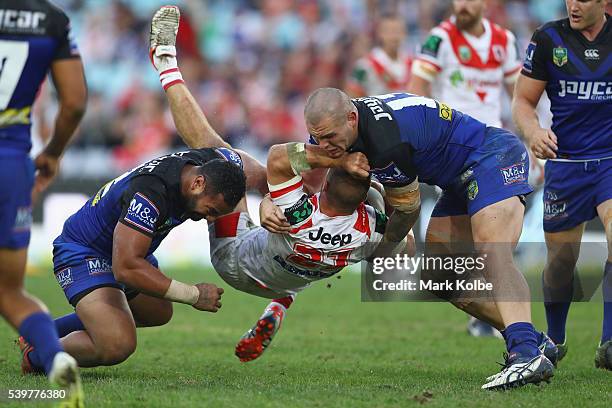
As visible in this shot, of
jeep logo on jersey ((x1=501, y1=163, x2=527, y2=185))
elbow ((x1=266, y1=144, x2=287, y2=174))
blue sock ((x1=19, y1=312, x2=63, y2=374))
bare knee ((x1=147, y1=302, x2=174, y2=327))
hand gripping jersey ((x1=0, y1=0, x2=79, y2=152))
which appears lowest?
bare knee ((x1=147, y1=302, x2=174, y2=327))

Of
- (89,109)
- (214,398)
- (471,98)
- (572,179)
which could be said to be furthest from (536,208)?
(89,109)

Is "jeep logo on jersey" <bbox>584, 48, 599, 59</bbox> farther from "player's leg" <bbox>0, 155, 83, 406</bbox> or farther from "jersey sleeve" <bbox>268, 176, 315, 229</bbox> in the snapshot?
"player's leg" <bbox>0, 155, 83, 406</bbox>

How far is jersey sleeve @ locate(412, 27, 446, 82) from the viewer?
1117cm

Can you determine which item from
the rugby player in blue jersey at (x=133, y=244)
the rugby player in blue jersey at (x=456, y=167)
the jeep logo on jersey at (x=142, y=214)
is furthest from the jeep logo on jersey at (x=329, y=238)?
the jeep logo on jersey at (x=142, y=214)

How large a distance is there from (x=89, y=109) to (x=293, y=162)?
13711 mm

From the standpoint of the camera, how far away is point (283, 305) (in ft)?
28.0

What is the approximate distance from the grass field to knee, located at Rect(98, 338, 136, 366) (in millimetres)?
139

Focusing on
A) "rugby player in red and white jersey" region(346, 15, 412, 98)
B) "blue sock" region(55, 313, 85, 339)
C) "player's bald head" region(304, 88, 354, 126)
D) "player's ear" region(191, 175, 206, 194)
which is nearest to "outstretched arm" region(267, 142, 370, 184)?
"player's bald head" region(304, 88, 354, 126)

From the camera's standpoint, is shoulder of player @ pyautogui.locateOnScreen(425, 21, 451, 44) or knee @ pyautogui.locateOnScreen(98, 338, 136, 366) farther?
shoulder of player @ pyautogui.locateOnScreen(425, 21, 451, 44)

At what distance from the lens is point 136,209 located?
6895 mm

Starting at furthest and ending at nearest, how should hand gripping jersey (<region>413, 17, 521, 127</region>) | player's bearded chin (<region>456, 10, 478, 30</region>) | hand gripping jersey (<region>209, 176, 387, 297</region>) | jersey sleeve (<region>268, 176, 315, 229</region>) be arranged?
hand gripping jersey (<region>413, 17, 521, 127</region>) → player's bearded chin (<region>456, 10, 478, 30</region>) → hand gripping jersey (<region>209, 176, 387, 297</region>) → jersey sleeve (<region>268, 176, 315, 229</region>)

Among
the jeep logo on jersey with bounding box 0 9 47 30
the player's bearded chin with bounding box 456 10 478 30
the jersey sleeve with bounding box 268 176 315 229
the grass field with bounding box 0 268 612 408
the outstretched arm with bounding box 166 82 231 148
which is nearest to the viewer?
the jeep logo on jersey with bounding box 0 9 47 30

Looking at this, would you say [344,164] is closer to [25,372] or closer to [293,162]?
[293,162]

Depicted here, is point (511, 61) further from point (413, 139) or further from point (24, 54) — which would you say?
point (24, 54)
